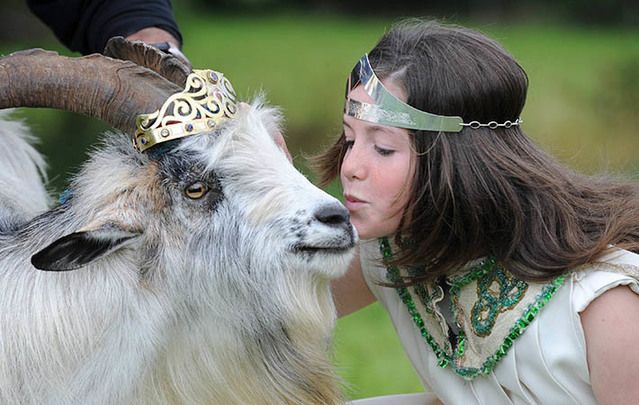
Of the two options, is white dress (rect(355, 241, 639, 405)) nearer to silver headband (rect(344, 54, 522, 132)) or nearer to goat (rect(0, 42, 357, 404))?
silver headband (rect(344, 54, 522, 132))

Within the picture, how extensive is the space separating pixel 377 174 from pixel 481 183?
1.03 ft

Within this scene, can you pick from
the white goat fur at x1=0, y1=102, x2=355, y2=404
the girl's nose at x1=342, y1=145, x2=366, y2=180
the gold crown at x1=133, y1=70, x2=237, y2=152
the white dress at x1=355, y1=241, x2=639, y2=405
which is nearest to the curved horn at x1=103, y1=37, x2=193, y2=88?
the gold crown at x1=133, y1=70, x2=237, y2=152

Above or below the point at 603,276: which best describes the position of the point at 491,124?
above

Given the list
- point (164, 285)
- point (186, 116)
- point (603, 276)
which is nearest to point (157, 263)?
point (164, 285)

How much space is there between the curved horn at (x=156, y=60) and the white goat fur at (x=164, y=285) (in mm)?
280

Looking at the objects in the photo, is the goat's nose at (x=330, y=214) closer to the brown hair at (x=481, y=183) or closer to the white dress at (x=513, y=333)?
the brown hair at (x=481, y=183)

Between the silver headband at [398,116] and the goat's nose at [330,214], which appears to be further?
the silver headband at [398,116]

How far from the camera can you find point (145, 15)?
14.4ft

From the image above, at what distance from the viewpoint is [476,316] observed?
11.5 feet

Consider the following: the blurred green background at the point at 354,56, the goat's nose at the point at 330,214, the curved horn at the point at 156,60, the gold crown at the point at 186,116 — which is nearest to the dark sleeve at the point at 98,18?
the curved horn at the point at 156,60

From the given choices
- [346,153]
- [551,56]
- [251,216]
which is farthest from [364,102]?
[551,56]

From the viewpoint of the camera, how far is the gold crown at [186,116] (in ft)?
10.1

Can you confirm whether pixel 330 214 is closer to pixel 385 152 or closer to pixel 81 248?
pixel 385 152

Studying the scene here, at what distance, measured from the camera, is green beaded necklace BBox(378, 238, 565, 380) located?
340 cm
